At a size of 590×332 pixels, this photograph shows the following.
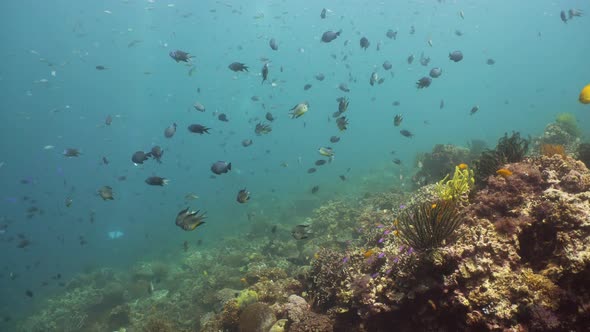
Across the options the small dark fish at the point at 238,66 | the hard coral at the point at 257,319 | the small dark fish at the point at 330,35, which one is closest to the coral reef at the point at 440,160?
the small dark fish at the point at 330,35

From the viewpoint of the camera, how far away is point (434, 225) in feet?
12.8

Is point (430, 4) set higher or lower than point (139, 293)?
higher

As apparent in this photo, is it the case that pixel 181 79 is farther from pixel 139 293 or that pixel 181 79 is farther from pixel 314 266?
pixel 314 266

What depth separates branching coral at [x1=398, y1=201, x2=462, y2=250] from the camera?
3885mm

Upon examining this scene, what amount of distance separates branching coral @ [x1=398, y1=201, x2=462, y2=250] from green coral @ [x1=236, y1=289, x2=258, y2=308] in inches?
197

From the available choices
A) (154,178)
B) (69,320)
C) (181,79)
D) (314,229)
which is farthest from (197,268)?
(181,79)

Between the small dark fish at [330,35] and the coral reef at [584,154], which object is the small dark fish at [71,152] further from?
the coral reef at [584,154]

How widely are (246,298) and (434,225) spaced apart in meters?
5.49

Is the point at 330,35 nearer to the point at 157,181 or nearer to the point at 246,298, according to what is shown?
the point at 157,181

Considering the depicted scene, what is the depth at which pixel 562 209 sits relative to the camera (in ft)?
11.7

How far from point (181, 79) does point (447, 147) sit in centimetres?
12090

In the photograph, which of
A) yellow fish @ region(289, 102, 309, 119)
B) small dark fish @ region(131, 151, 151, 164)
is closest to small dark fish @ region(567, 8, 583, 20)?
yellow fish @ region(289, 102, 309, 119)

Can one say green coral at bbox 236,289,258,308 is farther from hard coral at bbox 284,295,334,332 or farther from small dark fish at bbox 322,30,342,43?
small dark fish at bbox 322,30,342,43

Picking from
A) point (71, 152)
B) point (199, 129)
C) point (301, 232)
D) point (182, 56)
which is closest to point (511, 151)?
point (301, 232)
